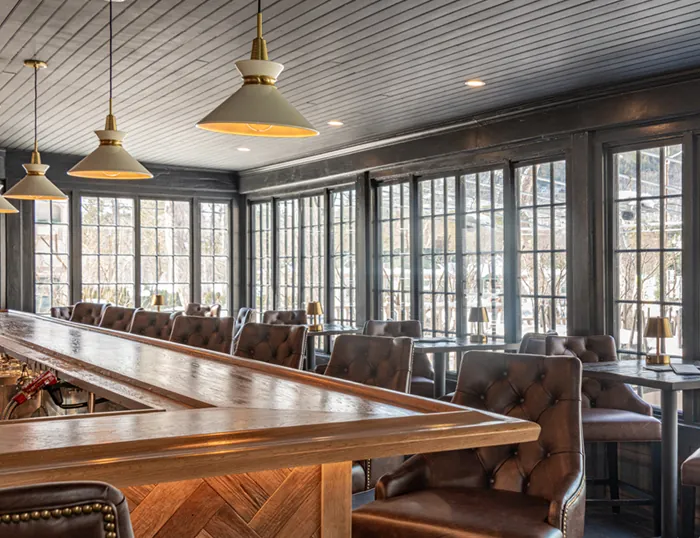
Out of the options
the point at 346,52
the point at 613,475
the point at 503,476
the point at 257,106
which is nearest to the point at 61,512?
the point at 257,106

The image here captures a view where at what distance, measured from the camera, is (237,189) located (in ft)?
35.4

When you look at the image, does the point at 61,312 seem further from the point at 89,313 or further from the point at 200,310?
the point at 89,313

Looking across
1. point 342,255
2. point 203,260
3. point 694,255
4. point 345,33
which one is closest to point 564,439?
point 345,33

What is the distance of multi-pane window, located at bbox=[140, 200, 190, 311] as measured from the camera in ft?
33.2

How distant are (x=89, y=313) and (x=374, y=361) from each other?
409 centimetres

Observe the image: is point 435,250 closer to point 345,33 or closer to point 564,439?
point 345,33

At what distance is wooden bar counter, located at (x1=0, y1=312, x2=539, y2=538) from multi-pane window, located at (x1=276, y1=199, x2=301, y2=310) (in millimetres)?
7340

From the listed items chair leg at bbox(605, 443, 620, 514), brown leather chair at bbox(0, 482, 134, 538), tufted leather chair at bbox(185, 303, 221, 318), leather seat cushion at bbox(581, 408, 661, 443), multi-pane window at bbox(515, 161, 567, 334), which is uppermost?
multi-pane window at bbox(515, 161, 567, 334)

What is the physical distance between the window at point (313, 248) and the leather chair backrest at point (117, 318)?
3.62m

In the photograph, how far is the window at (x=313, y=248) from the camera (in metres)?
9.27

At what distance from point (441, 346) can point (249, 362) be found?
290 cm

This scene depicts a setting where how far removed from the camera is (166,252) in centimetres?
1026

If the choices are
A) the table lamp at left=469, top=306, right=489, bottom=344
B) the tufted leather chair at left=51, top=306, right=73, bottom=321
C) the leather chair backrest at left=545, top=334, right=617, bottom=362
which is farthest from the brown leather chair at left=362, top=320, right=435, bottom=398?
the tufted leather chair at left=51, top=306, right=73, bottom=321

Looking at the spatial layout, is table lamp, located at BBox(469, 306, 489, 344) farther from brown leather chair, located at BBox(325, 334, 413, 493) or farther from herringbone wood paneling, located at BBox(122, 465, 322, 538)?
herringbone wood paneling, located at BBox(122, 465, 322, 538)
